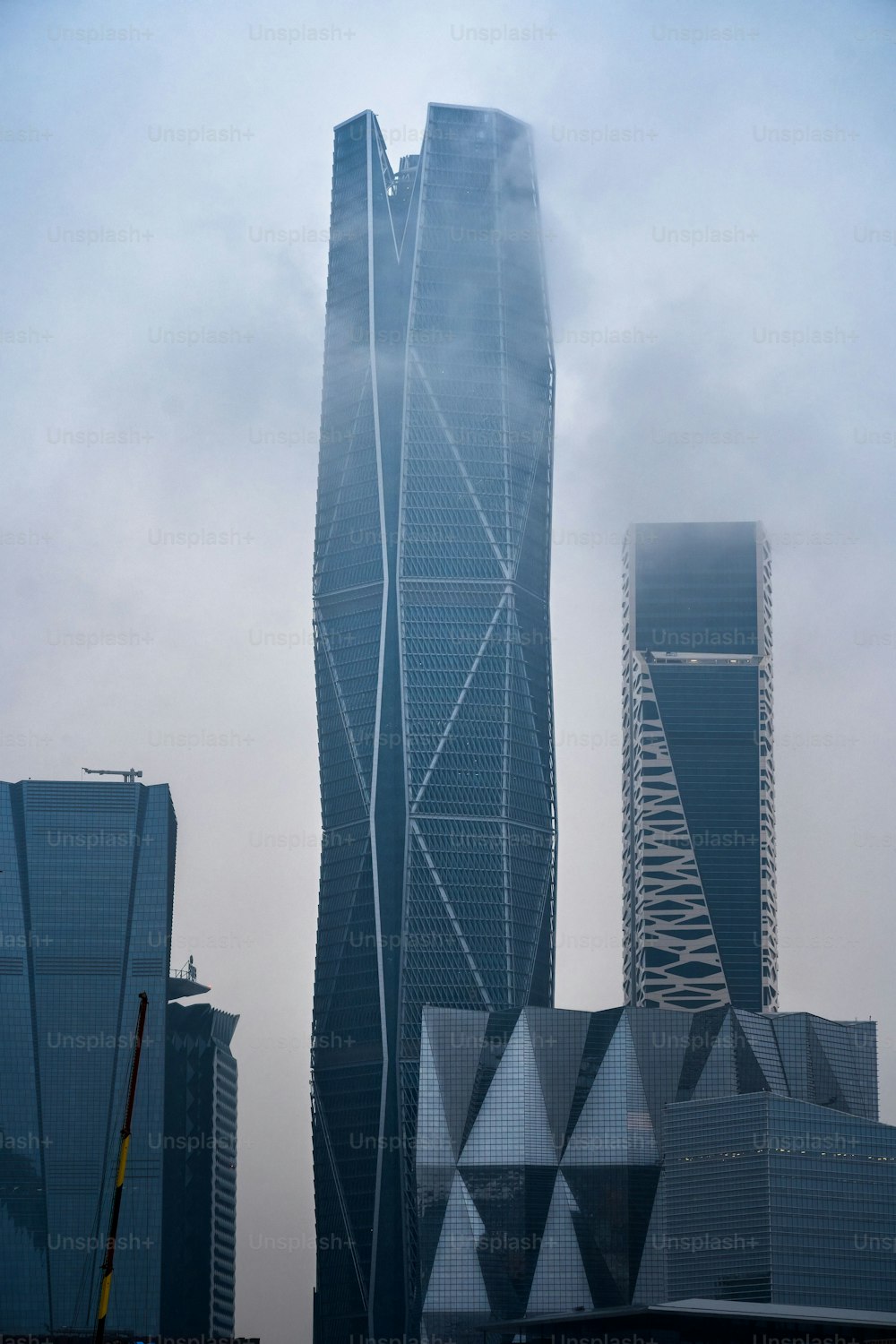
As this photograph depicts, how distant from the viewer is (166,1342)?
160750 mm

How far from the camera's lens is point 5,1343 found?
159125mm

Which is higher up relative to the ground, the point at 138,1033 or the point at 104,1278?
the point at 138,1033

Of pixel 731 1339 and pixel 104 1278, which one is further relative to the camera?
pixel 731 1339

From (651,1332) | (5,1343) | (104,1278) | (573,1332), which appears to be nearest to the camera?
(104,1278)

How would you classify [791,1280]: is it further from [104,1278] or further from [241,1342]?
[104,1278]

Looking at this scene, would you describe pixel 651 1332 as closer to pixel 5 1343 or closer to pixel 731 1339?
pixel 731 1339

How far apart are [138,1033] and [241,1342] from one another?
7519cm

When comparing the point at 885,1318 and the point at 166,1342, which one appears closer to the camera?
the point at 166,1342

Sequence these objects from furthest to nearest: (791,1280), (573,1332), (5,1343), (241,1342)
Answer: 1. (791,1280)
2. (573,1332)
3. (5,1343)
4. (241,1342)

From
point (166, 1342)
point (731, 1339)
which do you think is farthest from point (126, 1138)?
point (731, 1339)

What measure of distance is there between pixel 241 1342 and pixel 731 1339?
42349 mm

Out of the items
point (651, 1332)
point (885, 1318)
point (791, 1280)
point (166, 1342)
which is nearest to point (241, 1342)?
point (166, 1342)

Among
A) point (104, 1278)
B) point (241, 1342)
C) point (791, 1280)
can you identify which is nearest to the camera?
point (104, 1278)

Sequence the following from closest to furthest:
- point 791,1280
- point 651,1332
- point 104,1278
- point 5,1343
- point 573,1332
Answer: point 104,1278
point 5,1343
point 651,1332
point 573,1332
point 791,1280
